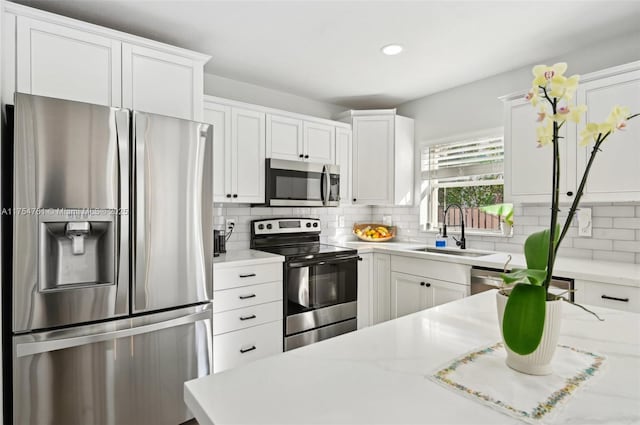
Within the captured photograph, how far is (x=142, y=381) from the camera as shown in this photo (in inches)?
73.5

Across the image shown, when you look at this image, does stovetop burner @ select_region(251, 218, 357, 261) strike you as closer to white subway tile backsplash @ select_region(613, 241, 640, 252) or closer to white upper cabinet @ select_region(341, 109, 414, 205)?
white upper cabinet @ select_region(341, 109, 414, 205)

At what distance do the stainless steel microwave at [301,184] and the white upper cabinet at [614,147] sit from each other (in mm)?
1942

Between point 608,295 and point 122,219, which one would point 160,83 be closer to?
point 122,219

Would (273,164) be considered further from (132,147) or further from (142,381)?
(142,381)

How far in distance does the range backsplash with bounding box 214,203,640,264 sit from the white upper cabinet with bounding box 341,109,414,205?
341mm

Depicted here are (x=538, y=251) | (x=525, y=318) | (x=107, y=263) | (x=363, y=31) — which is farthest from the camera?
(x=363, y=31)

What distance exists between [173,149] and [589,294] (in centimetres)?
254

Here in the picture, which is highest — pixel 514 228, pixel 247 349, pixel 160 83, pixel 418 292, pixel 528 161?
pixel 160 83

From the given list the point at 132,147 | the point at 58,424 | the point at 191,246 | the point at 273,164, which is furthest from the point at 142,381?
the point at 273,164

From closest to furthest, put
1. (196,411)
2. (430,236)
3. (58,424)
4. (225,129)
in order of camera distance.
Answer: (196,411) → (58,424) → (225,129) → (430,236)

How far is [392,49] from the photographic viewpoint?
2582 millimetres

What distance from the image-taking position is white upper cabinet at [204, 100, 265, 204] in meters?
2.81

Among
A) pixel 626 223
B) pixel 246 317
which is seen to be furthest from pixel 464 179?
pixel 246 317

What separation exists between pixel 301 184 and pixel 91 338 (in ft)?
6.50
